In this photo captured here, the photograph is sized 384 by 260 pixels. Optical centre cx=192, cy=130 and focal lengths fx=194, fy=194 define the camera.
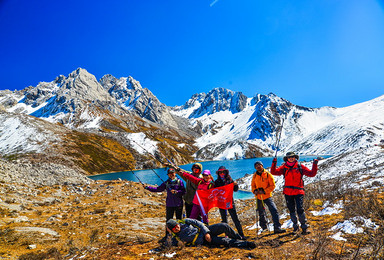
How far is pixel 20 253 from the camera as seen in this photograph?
8180 mm

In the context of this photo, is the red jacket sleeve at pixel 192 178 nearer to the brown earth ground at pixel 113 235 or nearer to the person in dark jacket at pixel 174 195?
the person in dark jacket at pixel 174 195

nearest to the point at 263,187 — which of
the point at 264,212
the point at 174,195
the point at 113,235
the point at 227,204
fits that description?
the point at 264,212

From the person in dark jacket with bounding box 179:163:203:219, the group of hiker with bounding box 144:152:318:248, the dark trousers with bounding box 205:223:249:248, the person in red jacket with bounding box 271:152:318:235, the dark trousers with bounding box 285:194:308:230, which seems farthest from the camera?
the person in dark jacket with bounding box 179:163:203:219

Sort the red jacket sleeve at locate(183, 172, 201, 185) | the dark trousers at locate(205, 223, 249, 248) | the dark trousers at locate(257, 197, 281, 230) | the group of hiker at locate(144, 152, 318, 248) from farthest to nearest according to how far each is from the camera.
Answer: the red jacket sleeve at locate(183, 172, 201, 185), the dark trousers at locate(257, 197, 281, 230), the group of hiker at locate(144, 152, 318, 248), the dark trousers at locate(205, 223, 249, 248)

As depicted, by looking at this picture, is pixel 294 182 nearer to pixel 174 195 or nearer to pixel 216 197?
pixel 216 197

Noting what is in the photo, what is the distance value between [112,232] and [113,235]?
0.64 m

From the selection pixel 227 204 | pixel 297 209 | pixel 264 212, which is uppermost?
pixel 227 204

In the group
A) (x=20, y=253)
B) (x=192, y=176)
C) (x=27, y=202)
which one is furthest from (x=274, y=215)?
(x=27, y=202)

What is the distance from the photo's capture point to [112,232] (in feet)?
35.1

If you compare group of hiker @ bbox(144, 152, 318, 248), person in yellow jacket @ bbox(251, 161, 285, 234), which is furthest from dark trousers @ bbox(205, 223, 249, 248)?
person in yellow jacket @ bbox(251, 161, 285, 234)

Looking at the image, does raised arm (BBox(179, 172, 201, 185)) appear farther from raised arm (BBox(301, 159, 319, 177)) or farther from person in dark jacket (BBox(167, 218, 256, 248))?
raised arm (BBox(301, 159, 319, 177))

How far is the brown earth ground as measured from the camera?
19.5 feet

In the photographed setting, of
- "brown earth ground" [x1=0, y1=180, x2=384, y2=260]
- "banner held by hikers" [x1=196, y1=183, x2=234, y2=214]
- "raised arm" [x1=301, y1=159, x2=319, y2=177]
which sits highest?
"raised arm" [x1=301, y1=159, x2=319, y2=177]

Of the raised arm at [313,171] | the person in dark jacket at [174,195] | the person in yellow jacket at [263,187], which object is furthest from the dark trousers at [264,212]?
the person in dark jacket at [174,195]
